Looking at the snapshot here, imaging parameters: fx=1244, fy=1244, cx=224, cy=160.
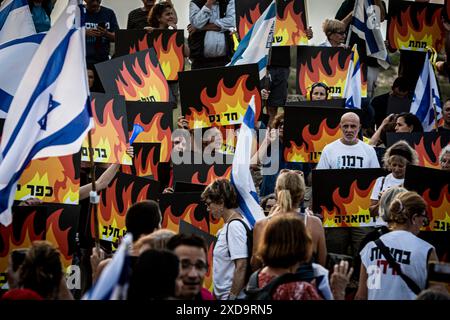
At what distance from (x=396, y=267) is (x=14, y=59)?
4.85 metres

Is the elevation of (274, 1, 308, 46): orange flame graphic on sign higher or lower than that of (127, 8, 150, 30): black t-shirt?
lower

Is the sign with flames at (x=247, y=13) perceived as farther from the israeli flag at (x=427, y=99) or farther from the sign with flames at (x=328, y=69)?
the israeli flag at (x=427, y=99)

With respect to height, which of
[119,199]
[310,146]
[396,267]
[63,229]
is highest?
[310,146]

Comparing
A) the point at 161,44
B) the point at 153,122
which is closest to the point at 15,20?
the point at 153,122

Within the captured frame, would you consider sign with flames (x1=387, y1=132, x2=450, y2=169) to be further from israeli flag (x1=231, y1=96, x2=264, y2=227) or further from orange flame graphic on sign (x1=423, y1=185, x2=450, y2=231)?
israeli flag (x1=231, y1=96, x2=264, y2=227)

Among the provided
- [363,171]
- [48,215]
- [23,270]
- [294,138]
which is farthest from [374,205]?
[23,270]

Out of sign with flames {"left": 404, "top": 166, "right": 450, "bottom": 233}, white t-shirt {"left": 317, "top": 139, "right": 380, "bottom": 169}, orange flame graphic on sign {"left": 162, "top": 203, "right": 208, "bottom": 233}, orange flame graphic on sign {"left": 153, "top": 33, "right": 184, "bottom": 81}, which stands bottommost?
orange flame graphic on sign {"left": 162, "top": 203, "right": 208, "bottom": 233}

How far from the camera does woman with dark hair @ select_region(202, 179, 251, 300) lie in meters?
10.3

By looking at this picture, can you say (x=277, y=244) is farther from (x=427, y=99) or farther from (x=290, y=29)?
(x=290, y=29)

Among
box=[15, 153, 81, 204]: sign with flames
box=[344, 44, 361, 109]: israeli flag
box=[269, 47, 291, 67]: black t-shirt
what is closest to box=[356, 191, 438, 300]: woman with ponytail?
box=[15, 153, 81, 204]: sign with flames

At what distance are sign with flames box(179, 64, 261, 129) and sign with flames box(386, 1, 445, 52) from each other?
3.67 metres

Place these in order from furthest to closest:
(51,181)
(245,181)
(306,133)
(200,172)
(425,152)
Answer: (306,133)
(425,152)
(200,172)
(51,181)
(245,181)

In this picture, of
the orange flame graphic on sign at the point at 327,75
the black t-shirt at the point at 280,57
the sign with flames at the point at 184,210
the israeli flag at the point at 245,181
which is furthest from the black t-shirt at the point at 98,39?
the israeli flag at the point at 245,181

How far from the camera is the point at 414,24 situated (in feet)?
56.1
